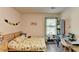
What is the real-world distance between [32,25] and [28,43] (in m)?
0.28

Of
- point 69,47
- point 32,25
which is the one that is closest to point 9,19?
point 32,25

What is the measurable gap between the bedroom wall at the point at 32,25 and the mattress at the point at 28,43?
0.10 m

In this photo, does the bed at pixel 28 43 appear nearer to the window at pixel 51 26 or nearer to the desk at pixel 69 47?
the window at pixel 51 26

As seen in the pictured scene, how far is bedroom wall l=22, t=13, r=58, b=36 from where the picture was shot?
1.63 metres

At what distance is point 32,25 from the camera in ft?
5.42

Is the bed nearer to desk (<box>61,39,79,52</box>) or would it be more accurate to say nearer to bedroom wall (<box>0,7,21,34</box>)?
bedroom wall (<box>0,7,21,34</box>)

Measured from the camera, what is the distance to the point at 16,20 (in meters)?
1.61

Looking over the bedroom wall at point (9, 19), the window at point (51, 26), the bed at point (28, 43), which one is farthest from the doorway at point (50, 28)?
the bedroom wall at point (9, 19)

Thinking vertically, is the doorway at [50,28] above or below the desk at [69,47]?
above

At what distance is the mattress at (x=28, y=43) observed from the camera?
1.52 meters

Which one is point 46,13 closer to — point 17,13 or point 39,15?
point 39,15

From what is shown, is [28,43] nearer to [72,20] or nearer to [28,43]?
[28,43]

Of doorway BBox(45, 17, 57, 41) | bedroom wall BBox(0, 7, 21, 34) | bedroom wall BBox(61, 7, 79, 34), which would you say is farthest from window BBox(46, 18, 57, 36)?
bedroom wall BBox(0, 7, 21, 34)

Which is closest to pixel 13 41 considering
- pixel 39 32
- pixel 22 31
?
pixel 22 31
